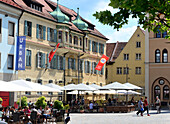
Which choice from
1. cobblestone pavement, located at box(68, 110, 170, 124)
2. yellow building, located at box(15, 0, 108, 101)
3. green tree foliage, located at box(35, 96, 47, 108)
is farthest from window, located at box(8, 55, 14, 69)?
cobblestone pavement, located at box(68, 110, 170, 124)

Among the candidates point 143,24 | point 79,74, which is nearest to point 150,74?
point 79,74

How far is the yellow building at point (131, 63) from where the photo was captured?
230 ft

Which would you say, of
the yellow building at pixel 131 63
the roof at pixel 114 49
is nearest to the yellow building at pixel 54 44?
the yellow building at pixel 131 63

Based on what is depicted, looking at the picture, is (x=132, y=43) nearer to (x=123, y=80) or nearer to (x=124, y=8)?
(x=123, y=80)

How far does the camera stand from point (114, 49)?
76.9 meters

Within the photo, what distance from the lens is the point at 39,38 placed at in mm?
44625

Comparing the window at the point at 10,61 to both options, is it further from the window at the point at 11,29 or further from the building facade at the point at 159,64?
the building facade at the point at 159,64

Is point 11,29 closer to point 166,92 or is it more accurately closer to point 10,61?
point 10,61

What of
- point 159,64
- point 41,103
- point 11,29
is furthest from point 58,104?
point 159,64

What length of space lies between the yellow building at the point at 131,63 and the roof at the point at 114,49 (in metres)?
1.55

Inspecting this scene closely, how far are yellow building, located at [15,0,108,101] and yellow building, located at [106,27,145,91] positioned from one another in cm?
974

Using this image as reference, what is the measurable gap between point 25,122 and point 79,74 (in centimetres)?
3424

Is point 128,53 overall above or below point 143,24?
above

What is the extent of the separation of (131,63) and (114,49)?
706cm
